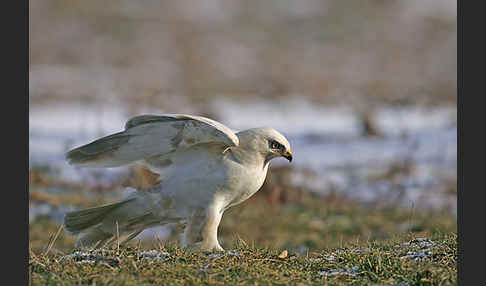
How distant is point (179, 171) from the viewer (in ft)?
16.3

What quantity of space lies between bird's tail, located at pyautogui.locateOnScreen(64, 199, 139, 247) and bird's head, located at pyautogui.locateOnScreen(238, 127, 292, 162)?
1.03m

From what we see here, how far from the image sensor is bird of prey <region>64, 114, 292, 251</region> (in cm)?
482

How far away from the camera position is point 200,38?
24188 millimetres

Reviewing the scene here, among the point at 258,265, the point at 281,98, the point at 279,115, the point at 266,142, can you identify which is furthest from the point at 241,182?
the point at 281,98

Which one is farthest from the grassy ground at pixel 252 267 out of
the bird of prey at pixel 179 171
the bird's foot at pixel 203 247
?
the bird of prey at pixel 179 171

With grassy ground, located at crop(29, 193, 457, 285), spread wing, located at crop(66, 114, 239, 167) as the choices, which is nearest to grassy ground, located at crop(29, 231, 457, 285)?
grassy ground, located at crop(29, 193, 457, 285)

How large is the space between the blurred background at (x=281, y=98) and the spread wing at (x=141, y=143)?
1.25 feet

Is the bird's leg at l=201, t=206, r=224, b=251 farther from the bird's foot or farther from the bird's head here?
the bird's head

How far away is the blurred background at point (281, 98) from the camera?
10.0 m

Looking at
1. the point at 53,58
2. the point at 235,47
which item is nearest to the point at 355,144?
the point at 235,47

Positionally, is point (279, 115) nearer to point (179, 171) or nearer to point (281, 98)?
point (281, 98)

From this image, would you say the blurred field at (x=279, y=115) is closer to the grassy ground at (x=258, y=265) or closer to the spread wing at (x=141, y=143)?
the grassy ground at (x=258, y=265)

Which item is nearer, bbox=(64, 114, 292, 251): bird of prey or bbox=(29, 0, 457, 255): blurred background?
bbox=(64, 114, 292, 251): bird of prey

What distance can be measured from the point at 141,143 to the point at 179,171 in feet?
1.20
